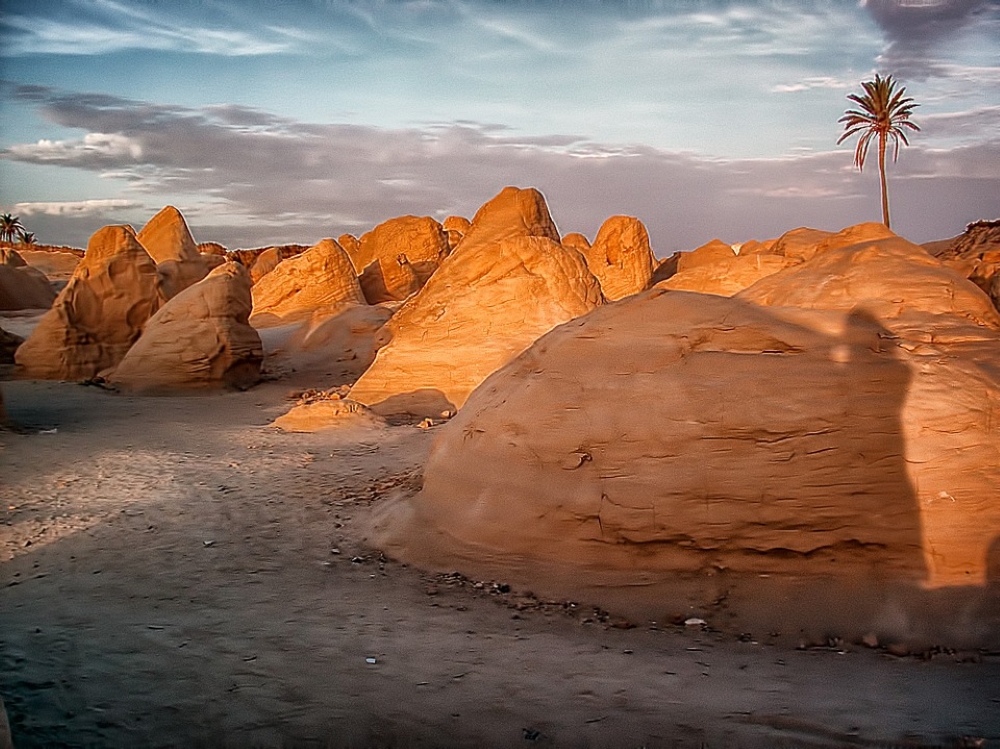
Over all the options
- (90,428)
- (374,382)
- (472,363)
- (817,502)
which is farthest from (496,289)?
(817,502)

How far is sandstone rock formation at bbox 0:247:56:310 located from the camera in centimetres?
2586

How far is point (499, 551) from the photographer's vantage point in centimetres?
532

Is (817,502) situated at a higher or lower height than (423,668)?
higher

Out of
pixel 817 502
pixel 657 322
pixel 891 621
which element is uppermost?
pixel 657 322

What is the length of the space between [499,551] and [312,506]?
2.58 m

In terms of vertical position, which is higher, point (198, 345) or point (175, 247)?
point (175, 247)

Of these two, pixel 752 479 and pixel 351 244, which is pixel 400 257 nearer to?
pixel 351 244

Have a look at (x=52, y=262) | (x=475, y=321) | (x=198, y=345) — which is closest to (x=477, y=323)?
(x=475, y=321)

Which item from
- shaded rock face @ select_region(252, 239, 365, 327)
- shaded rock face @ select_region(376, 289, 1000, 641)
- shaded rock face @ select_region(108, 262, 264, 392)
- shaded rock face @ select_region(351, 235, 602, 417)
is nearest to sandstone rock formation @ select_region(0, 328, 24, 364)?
shaded rock face @ select_region(108, 262, 264, 392)

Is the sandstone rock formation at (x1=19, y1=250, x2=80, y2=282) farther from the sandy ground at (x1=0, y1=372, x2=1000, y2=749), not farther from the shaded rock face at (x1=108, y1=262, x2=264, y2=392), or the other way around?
the sandy ground at (x1=0, y1=372, x2=1000, y2=749)

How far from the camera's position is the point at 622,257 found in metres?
27.7

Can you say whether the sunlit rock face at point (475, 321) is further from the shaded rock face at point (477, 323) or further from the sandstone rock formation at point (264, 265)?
the sandstone rock formation at point (264, 265)

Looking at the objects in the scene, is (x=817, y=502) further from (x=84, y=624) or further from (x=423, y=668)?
(x=84, y=624)

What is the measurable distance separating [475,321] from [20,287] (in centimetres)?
2116
